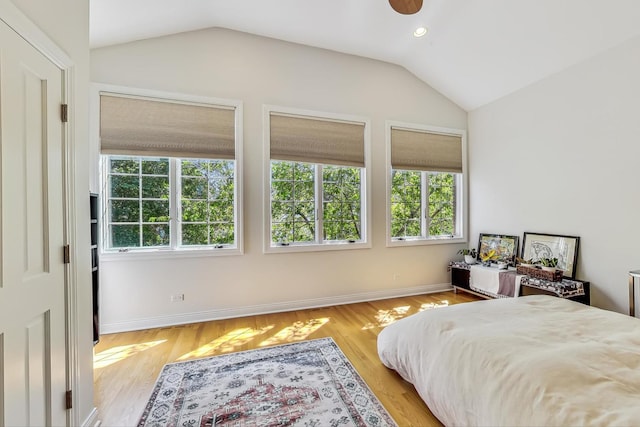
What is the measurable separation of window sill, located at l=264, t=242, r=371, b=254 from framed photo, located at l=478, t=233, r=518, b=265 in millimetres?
1881

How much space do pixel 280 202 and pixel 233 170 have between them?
71cm

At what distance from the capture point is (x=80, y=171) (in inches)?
61.1

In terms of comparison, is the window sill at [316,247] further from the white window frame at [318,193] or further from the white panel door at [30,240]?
the white panel door at [30,240]

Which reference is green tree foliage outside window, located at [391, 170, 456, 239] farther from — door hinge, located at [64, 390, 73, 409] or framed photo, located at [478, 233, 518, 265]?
door hinge, located at [64, 390, 73, 409]

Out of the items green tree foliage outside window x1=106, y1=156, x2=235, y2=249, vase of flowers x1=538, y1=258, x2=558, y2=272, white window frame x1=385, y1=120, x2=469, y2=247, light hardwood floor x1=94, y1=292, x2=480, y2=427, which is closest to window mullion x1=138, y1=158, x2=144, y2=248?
green tree foliage outside window x1=106, y1=156, x2=235, y2=249

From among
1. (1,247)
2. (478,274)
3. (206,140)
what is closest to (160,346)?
(1,247)

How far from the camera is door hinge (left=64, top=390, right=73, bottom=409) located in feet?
4.68

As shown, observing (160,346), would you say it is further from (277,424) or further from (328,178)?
(328,178)

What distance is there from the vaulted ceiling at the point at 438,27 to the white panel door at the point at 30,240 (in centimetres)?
185

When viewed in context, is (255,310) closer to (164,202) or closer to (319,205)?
(319,205)

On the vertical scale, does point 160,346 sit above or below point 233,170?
below

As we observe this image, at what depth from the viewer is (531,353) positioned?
134cm

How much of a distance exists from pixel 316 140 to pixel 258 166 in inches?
34.2

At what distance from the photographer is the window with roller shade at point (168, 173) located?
2.92 metres
